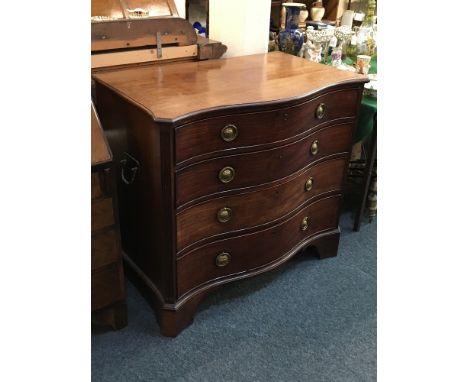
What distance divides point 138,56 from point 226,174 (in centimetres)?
60

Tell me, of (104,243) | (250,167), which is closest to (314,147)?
(250,167)

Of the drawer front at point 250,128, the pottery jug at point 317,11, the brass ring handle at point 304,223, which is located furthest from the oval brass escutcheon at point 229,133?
the pottery jug at point 317,11

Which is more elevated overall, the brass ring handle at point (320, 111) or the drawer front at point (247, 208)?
the brass ring handle at point (320, 111)

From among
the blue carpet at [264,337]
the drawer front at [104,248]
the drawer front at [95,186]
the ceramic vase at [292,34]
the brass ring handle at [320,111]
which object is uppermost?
the ceramic vase at [292,34]

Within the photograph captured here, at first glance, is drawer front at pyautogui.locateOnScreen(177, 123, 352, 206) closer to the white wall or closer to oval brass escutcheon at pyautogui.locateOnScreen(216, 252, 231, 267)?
oval brass escutcheon at pyautogui.locateOnScreen(216, 252, 231, 267)

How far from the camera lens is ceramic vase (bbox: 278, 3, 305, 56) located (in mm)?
2084

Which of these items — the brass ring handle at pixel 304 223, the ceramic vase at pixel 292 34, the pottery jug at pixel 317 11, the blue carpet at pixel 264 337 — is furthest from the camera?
the pottery jug at pixel 317 11

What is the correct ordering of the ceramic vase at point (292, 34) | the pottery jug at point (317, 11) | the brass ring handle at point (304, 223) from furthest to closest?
the pottery jug at point (317, 11)
the ceramic vase at point (292, 34)
the brass ring handle at point (304, 223)

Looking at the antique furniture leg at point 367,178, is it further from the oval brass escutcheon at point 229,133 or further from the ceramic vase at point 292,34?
the oval brass escutcheon at point 229,133

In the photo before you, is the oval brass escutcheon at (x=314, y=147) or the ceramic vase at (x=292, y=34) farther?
the ceramic vase at (x=292, y=34)

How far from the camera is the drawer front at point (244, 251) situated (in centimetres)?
156

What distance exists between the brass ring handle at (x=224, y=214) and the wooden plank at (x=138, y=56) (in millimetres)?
653
